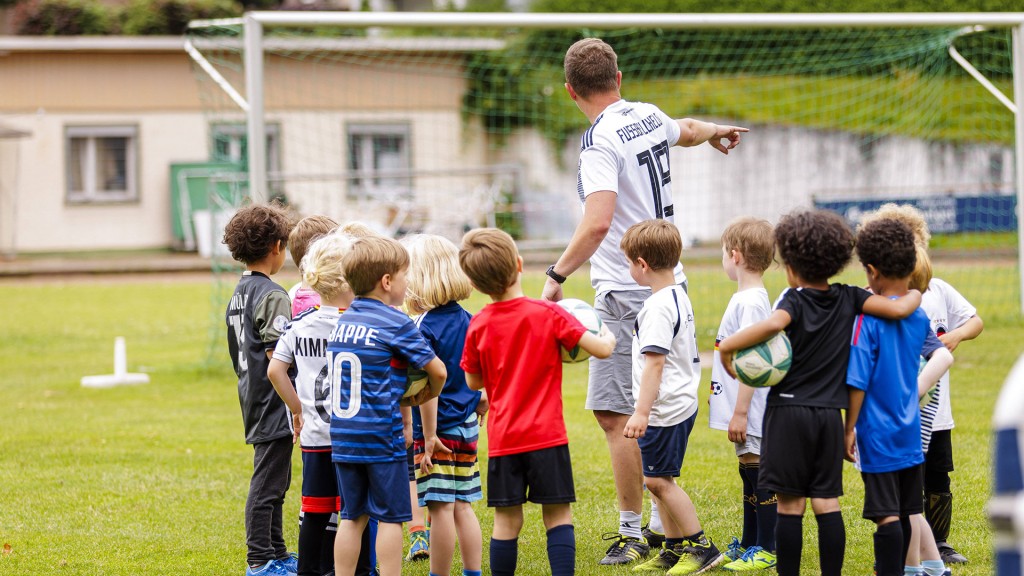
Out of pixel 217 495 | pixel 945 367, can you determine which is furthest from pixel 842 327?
pixel 217 495

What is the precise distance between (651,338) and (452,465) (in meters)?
0.90

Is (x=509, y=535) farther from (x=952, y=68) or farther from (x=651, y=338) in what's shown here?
(x=952, y=68)

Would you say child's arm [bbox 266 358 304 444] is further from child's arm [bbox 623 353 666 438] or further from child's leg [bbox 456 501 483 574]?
child's arm [bbox 623 353 666 438]

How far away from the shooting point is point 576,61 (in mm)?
4750

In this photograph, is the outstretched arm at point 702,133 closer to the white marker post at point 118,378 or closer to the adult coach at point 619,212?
the adult coach at point 619,212

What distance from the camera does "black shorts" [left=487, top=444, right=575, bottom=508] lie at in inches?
147

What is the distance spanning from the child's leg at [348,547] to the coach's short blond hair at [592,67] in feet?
6.89

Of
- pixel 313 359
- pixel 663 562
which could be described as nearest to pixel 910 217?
pixel 663 562

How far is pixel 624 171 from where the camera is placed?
15.4 ft

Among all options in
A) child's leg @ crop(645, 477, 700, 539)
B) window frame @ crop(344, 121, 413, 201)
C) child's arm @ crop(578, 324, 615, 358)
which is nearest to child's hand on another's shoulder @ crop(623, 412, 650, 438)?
child's leg @ crop(645, 477, 700, 539)

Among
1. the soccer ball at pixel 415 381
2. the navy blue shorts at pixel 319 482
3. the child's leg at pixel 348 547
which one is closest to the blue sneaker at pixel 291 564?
the navy blue shorts at pixel 319 482

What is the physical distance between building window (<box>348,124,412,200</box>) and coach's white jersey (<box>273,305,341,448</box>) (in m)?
16.1

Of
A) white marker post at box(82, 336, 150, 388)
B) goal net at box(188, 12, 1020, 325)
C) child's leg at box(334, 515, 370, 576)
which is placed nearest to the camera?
child's leg at box(334, 515, 370, 576)

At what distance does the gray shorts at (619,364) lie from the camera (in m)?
4.70
